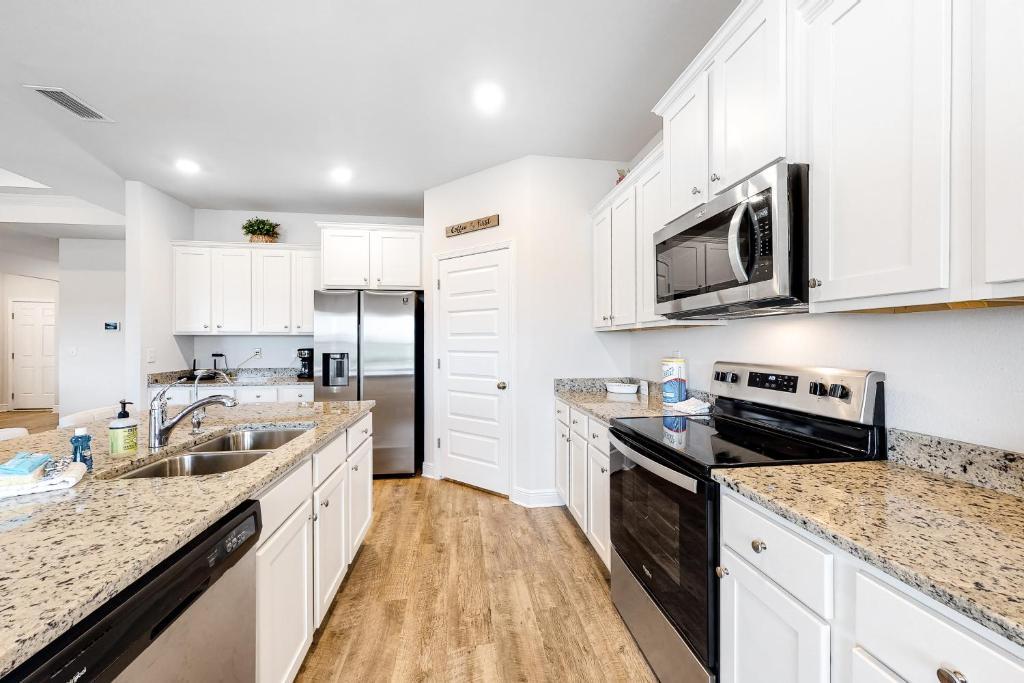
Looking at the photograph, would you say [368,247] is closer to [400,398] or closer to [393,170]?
[393,170]

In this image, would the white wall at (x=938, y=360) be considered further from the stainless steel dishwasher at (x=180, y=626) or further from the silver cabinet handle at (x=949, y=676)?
the stainless steel dishwasher at (x=180, y=626)

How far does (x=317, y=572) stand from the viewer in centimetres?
172

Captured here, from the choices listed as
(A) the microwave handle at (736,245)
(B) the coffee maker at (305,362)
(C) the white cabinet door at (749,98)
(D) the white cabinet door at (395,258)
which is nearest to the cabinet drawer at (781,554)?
(A) the microwave handle at (736,245)

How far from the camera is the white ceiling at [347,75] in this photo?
194 centimetres

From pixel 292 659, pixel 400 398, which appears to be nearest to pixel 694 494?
pixel 292 659

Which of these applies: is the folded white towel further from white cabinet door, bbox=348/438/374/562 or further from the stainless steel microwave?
the stainless steel microwave

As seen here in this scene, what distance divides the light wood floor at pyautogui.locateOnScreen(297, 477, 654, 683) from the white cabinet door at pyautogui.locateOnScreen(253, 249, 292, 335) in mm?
2571

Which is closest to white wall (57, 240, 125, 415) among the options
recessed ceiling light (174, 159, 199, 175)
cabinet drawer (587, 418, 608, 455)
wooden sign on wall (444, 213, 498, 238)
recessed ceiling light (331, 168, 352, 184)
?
recessed ceiling light (174, 159, 199, 175)

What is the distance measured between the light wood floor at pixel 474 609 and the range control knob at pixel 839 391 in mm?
1231

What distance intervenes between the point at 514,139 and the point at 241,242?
337 centimetres

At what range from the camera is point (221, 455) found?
1.65 meters

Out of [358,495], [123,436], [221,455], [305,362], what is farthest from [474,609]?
[305,362]

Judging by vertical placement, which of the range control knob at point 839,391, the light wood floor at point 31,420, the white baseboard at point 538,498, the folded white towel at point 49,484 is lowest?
the light wood floor at point 31,420

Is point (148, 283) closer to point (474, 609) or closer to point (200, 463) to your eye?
point (200, 463)
